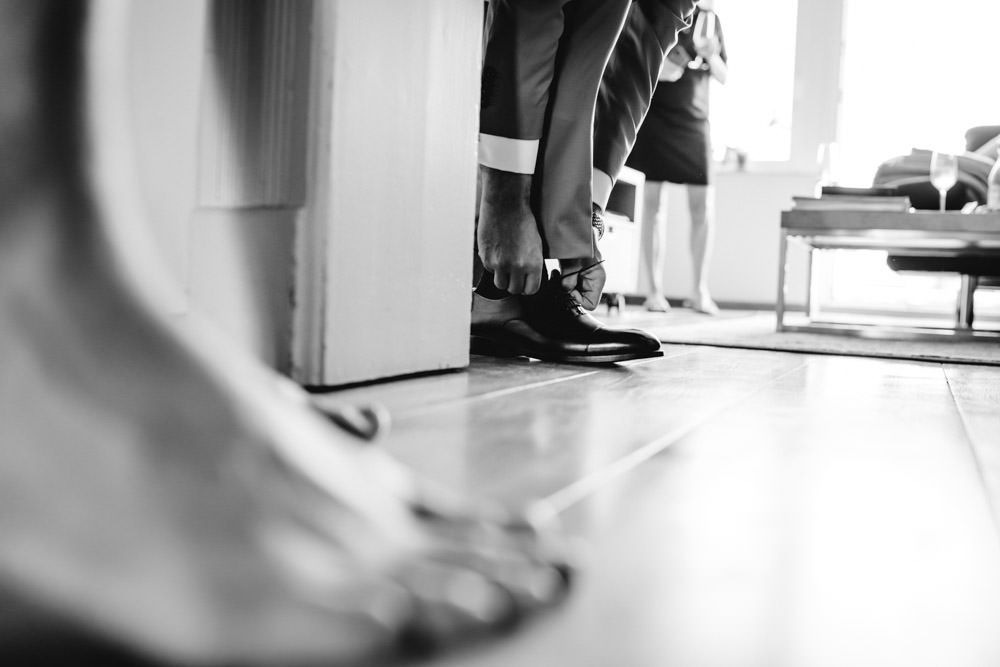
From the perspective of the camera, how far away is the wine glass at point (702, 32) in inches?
154

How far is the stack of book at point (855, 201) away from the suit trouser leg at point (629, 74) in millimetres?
1523

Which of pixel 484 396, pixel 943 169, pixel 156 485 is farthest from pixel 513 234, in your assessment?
pixel 943 169

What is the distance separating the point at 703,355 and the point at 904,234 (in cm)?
147

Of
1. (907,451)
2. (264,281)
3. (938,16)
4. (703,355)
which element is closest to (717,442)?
(907,451)

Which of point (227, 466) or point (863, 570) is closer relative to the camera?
point (227, 466)

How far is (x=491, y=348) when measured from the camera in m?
1.54

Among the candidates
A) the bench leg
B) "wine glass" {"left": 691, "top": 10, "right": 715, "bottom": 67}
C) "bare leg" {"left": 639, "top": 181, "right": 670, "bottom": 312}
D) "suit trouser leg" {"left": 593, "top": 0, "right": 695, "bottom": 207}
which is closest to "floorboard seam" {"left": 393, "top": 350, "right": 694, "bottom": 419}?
"suit trouser leg" {"left": 593, "top": 0, "right": 695, "bottom": 207}

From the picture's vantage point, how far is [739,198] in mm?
6414

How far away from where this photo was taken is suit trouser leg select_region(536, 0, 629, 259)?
54.9 inches

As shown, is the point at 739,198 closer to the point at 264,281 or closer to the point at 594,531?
the point at 264,281

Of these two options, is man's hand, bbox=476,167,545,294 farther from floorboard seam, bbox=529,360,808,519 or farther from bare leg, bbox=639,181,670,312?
bare leg, bbox=639,181,670,312

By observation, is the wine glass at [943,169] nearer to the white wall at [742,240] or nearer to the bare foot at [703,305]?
the bare foot at [703,305]

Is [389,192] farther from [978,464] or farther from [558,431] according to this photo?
[978,464]

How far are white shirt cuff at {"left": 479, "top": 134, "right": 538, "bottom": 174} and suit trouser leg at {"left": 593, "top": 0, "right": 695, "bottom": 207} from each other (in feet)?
0.66
